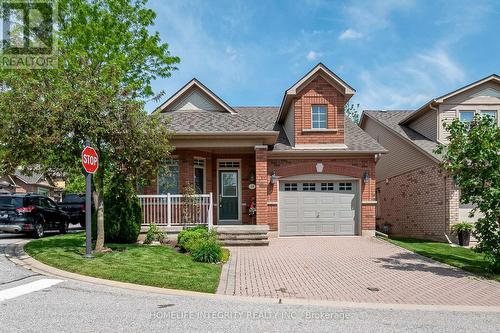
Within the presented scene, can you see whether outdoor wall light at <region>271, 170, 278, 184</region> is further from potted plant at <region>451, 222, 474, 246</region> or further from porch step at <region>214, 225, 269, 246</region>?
potted plant at <region>451, 222, 474, 246</region>

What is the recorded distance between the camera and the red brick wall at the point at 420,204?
16.2 meters

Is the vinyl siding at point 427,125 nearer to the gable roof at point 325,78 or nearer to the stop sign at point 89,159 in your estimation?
the gable roof at point 325,78

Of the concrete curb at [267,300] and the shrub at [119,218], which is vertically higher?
the shrub at [119,218]

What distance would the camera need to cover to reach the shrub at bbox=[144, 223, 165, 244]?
13.2 meters

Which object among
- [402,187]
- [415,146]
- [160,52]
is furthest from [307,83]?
[160,52]

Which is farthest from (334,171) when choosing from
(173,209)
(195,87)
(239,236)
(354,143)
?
(195,87)

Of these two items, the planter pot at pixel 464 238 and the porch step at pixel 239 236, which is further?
the planter pot at pixel 464 238

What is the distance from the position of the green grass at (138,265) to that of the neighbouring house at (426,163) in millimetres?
10103

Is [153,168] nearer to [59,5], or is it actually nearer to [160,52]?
[160,52]

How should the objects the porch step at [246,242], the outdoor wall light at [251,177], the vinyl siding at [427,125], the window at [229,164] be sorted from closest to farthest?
1. the porch step at [246,242]
2. the outdoor wall light at [251,177]
3. the window at [229,164]
4. the vinyl siding at [427,125]

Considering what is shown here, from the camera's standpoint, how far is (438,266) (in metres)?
10.6

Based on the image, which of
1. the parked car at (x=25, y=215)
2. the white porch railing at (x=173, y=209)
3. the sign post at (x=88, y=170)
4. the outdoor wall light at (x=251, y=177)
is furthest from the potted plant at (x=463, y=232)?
the parked car at (x=25, y=215)

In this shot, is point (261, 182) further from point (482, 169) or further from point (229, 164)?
point (482, 169)

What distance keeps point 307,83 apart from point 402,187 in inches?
300
